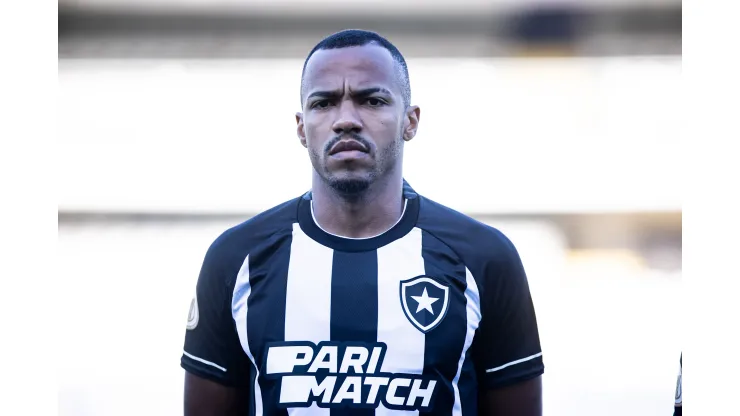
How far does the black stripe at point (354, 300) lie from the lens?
1.95m

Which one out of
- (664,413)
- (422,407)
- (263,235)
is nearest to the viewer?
(422,407)

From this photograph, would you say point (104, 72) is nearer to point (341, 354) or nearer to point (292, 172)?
point (292, 172)

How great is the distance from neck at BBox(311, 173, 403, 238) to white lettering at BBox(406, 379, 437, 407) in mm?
434

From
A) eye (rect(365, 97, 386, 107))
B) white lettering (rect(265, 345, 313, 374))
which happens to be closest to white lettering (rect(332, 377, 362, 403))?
white lettering (rect(265, 345, 313, 374))

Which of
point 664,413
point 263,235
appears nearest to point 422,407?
point 263,235

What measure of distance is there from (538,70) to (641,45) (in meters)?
0.70

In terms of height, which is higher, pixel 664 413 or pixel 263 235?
pixel 263 235

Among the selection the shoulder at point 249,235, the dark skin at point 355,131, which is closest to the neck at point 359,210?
the dark skin at point 355,131

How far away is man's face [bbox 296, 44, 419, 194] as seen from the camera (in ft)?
6.40

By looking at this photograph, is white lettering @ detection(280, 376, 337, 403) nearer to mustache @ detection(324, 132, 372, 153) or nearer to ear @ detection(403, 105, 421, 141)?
mustache @ detection(324, 132, 372, 153)

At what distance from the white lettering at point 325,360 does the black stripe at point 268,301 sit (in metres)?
0.10

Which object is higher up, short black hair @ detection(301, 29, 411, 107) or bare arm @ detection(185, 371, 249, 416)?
short black hair @ detection(301, 29, 411, 107)

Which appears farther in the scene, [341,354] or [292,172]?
[292,172]

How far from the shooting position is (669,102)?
16.1ft
